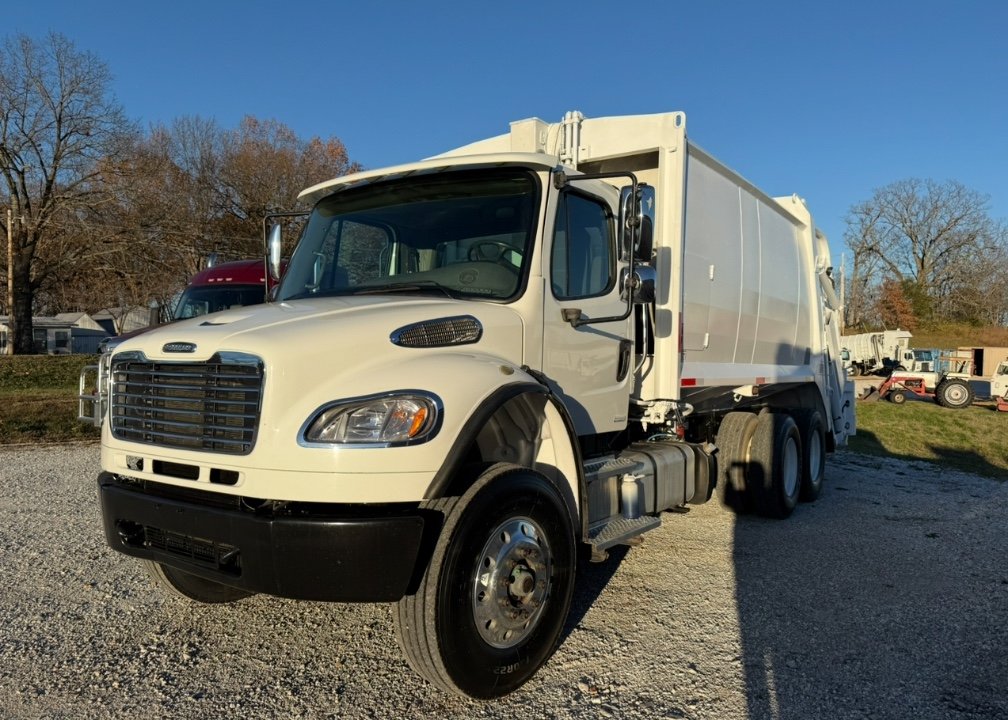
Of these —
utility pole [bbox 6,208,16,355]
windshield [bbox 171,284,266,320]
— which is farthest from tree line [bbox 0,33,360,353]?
windshield [bbox 171,284,266,320]

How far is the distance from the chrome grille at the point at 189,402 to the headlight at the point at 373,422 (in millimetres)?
295

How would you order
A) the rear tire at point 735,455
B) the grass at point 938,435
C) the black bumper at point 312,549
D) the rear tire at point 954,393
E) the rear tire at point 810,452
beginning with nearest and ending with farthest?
the black bumper at point 312,549, the rear tire at point 735,455, the rear tire at point 810,452, the grass at point 938,435, the rear tire at point 954,393

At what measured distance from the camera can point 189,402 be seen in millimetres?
3400

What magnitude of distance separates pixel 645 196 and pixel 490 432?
1.72 m

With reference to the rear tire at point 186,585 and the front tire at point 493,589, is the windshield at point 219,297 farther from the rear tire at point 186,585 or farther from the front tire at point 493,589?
the front tire at point 493,589

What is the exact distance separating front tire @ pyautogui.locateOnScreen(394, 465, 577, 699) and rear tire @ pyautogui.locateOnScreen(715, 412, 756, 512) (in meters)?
4.03

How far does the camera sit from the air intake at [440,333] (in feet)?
11.5

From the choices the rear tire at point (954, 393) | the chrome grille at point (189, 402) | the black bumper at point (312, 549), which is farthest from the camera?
the rear tire at point (954, 393)

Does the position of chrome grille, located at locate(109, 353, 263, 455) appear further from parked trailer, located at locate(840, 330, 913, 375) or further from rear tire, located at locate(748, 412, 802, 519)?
parked trailer, located at locate(840, 330, 913, 375)

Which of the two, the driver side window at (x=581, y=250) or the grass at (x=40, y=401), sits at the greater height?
the driver side window at (x=581, y=250)

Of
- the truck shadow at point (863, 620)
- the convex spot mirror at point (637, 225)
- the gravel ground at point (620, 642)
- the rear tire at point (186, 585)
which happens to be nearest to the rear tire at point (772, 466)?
the truck shadow at point (863, 620)

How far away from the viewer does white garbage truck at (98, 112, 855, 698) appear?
3.13m

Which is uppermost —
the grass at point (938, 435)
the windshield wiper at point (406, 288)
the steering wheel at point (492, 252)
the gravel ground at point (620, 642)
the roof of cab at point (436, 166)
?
the roof of cab at point (436, 166)

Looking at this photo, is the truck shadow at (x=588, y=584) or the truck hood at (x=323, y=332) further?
the truck shadow at (x=588, y=584)
